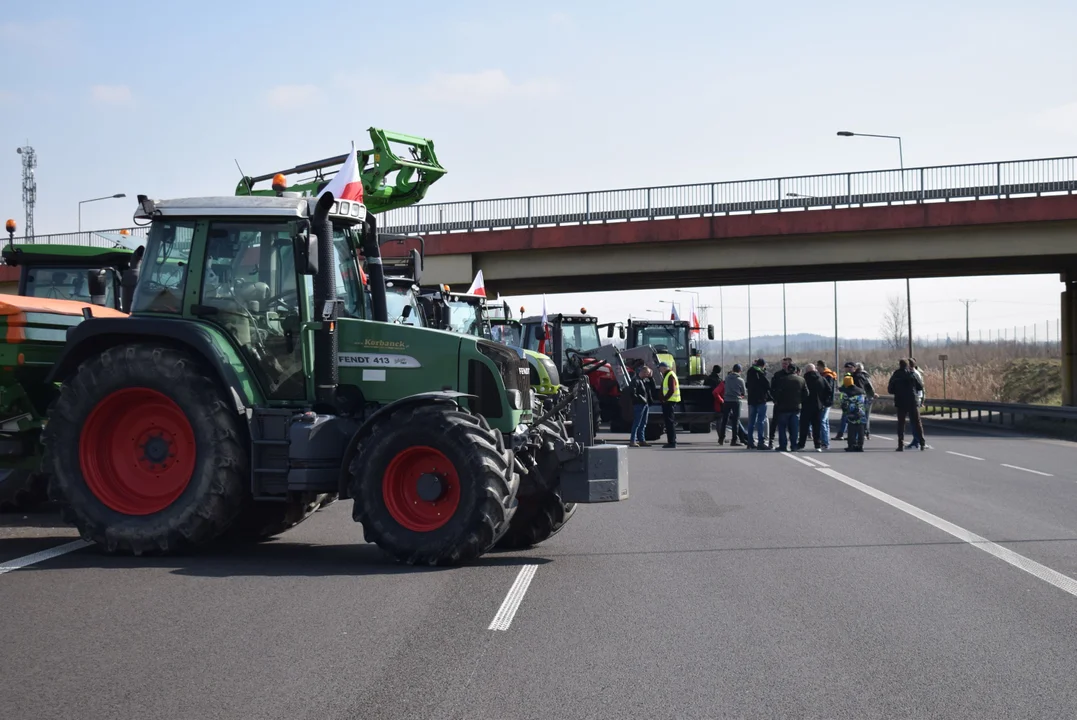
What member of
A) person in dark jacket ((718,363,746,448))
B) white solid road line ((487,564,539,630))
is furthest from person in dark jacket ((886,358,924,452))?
white solid road line ((487,564,539,630))

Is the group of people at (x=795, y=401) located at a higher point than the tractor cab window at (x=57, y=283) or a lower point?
lower

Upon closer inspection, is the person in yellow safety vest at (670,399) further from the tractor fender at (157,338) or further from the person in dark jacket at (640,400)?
the tractor fender at (157,338)

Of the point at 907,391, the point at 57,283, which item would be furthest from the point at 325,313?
the point at 907,391

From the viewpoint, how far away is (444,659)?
625 cm

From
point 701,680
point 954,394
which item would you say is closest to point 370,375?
point 701,680

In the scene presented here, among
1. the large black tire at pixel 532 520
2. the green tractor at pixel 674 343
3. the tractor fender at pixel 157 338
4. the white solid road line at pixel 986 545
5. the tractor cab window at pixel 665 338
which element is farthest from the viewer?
the tractor cab window at pixel 665 338

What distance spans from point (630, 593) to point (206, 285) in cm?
Answer: 441

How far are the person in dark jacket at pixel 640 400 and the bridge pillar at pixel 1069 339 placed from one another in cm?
2290

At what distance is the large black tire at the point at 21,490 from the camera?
10750 millimetres

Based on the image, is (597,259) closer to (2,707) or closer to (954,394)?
(954,394)

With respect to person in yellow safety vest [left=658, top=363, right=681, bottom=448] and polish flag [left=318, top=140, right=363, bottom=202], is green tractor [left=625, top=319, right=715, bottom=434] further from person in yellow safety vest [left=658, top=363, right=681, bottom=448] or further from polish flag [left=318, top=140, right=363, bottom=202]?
polish flag [left=318, top=140, right=363, bottom=202]

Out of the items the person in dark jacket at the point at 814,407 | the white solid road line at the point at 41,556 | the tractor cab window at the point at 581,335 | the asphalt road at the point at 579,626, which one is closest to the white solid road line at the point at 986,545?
the asphalt road at the point at 579,626

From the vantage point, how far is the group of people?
24.5 m

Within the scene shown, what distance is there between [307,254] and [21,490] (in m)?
4.75
